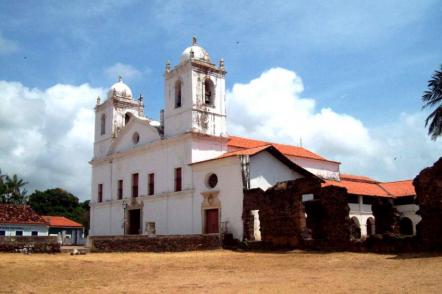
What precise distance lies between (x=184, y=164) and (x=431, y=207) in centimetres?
1720

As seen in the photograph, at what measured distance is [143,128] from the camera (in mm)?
36188

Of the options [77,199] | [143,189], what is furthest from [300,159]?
[77,199]

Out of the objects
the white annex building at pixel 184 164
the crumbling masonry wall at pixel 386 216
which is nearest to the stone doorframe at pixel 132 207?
the white annex building at pixel 184 164

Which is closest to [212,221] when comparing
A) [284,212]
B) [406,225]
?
[284,212]

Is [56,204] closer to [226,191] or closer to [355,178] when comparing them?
[355,178]

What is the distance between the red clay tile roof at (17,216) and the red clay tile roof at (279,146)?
1956 cm

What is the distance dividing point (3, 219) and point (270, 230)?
86.5 ft

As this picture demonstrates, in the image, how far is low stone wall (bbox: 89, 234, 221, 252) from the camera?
2480cm

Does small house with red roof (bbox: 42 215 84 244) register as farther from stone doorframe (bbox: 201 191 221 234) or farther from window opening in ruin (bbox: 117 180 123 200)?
stone doorframe (bbox: 201 191 221 234)

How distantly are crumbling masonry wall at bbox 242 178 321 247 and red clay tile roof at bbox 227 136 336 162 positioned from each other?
32.2 feet

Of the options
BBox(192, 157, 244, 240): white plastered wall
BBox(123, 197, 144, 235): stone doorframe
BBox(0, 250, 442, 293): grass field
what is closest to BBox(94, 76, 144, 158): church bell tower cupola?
BBox(123, 197, 144, 235): stone doorframe

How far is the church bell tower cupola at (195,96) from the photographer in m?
31.8

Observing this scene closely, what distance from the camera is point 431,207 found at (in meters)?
17.6

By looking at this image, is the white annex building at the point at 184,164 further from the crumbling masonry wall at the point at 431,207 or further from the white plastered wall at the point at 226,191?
the crumbling masonry wall at the point at 431,207
